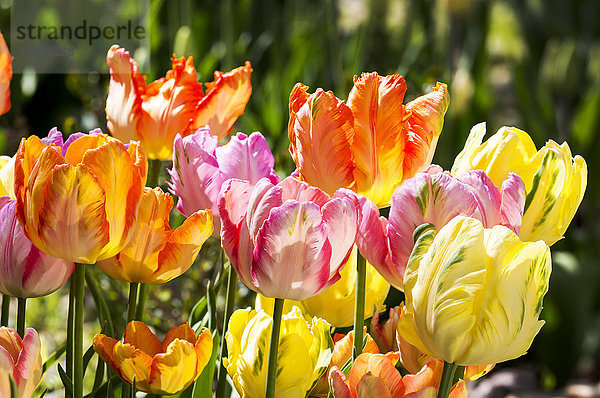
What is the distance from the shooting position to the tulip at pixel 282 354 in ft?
1.46

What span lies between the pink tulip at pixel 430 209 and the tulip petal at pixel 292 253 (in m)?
0.03

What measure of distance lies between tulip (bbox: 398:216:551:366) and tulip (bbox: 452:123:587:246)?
0.06 meters

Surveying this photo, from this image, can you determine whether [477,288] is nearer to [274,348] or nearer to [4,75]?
[274,348]

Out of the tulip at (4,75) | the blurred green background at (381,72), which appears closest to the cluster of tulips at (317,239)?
the tulip at (4,75)

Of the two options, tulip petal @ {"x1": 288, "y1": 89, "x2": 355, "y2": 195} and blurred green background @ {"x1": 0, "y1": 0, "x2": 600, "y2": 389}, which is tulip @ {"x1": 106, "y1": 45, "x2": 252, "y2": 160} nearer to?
tulip petal @ {"x1": 288, "y1": 89, "x2": 355, "y2": 195}

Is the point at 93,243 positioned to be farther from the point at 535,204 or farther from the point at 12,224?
the point at 535,204

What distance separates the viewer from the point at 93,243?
42cm

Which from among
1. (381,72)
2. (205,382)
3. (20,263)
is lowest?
(381,72)

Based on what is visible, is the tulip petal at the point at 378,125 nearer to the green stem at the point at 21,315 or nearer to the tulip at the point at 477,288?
the tulip at the point at 477,288

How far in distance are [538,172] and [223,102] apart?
0.84 ft

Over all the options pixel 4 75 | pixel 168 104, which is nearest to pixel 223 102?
pixel 168 104

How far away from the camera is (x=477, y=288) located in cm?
38

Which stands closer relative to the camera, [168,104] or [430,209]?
[430,209]

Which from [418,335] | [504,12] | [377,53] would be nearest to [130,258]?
[418,335]
